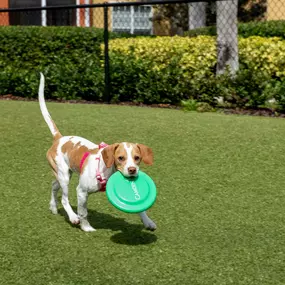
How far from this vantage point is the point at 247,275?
4410 mm

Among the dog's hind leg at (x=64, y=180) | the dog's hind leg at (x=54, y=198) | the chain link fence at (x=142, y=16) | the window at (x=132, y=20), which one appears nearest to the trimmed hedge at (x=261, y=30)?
the chain link fence at (x=142, y=16)

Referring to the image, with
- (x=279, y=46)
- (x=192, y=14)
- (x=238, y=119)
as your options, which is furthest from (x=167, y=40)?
(x=192, y=14)

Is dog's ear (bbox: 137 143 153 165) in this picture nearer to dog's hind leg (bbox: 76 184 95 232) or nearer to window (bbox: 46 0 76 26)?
dog's hind leg (bbox: 76 184 95 232)

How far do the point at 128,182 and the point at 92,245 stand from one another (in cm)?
55

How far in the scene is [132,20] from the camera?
24.6 meters

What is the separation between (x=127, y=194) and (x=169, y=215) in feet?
3.10

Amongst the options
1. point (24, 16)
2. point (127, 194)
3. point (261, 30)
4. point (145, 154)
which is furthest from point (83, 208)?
point (24, 16)

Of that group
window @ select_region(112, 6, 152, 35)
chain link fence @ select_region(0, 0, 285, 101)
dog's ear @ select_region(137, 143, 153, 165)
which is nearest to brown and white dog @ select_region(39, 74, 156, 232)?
dog's ear @ select_region(137, 143, 153, 165)

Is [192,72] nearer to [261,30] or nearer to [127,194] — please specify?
[261,30]

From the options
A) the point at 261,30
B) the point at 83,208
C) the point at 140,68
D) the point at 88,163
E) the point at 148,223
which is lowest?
the point at 148,223

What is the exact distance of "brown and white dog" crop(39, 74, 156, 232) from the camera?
15.8 feet

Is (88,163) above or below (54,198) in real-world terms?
above

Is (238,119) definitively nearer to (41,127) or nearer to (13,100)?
(41,127)

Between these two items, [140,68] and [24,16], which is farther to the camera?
[24,16]
